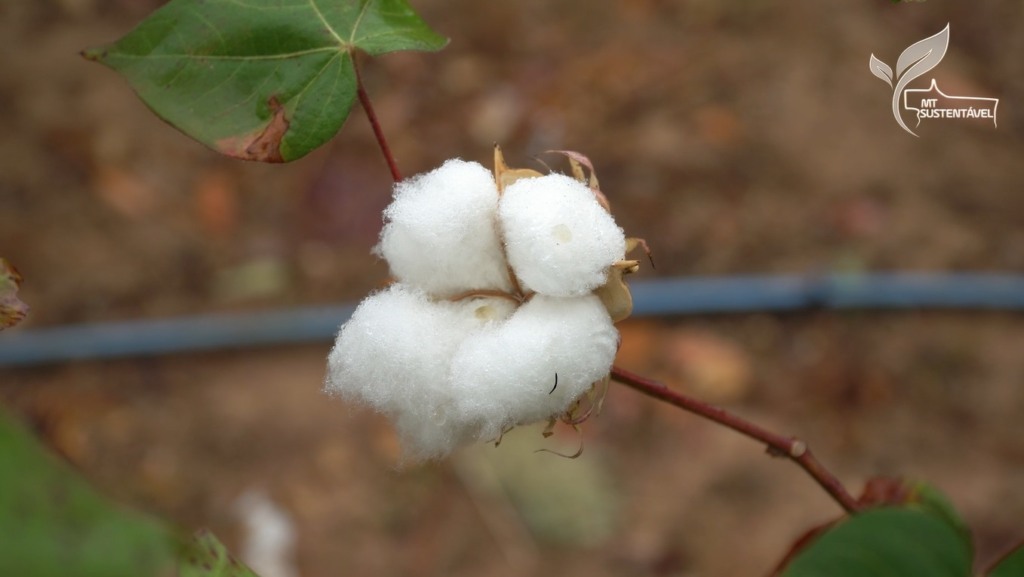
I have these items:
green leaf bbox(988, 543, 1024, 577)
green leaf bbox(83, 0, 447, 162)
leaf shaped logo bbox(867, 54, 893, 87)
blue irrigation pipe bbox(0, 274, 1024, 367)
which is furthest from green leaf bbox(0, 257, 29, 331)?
leaf shaped logo bbox(867, 54, 893, 87)

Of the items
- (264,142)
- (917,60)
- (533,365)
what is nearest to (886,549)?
(533,365)

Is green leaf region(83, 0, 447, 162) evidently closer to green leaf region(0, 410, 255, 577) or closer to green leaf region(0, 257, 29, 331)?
green leaf region(0, 257, 29, 331)

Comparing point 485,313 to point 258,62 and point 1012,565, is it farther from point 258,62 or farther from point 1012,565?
point 1012,565

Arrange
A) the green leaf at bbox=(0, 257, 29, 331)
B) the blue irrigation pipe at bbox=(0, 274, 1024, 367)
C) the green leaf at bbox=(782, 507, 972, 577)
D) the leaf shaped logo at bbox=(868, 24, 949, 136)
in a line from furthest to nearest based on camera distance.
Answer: the blue irrigation pipe at bbox=(0, 274, 1024, 367) → the leaf shaped logo at bbox=(868, 24, 949, 136) → the green leaf at bbox=(0, 257, 29, 331) → the green leaf at bbox=(782, 507, 972, 577)

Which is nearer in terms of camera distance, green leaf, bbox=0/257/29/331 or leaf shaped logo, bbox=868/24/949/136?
green leaf, bbox=0/257/29/331

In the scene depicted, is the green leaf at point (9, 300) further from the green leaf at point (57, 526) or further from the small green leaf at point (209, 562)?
the green leaf at point (57, 526)

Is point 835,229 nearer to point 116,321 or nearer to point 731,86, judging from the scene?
point 731,86

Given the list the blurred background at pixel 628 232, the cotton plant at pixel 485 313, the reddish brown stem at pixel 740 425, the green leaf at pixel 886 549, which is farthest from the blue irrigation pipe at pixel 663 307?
the green leaf at pixel 886 549
